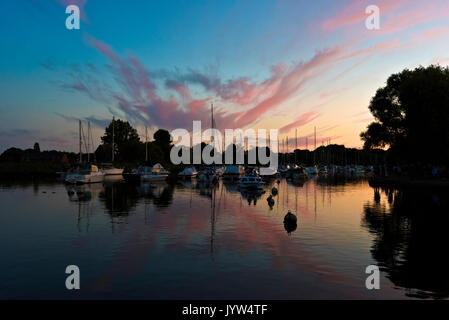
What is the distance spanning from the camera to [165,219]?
2816 centimetres

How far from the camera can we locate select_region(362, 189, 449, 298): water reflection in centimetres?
1317

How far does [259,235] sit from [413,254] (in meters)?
8.52

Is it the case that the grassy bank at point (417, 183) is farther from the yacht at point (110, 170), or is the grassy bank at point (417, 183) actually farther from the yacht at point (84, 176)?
the yacht at point (110, 170)

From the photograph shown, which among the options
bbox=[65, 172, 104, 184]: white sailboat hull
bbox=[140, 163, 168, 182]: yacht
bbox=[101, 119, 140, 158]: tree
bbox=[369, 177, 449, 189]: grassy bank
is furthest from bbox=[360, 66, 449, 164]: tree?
bbox=[101, 119, 140, 158]: tree

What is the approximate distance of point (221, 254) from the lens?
57.3ft

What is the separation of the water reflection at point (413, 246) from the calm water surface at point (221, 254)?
0.05 m

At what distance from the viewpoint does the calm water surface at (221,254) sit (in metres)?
12.5

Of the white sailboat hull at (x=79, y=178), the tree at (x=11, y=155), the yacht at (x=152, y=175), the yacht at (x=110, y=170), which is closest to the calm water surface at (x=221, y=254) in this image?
the white sailboat hull at (x=79, y=178)

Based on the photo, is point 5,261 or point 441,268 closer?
point 441,268

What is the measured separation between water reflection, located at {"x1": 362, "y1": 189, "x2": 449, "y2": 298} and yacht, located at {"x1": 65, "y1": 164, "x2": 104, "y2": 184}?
55028 mm

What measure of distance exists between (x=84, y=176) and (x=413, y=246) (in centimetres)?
6401

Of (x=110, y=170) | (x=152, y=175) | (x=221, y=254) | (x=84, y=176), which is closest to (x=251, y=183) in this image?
(x=152, y=175)
